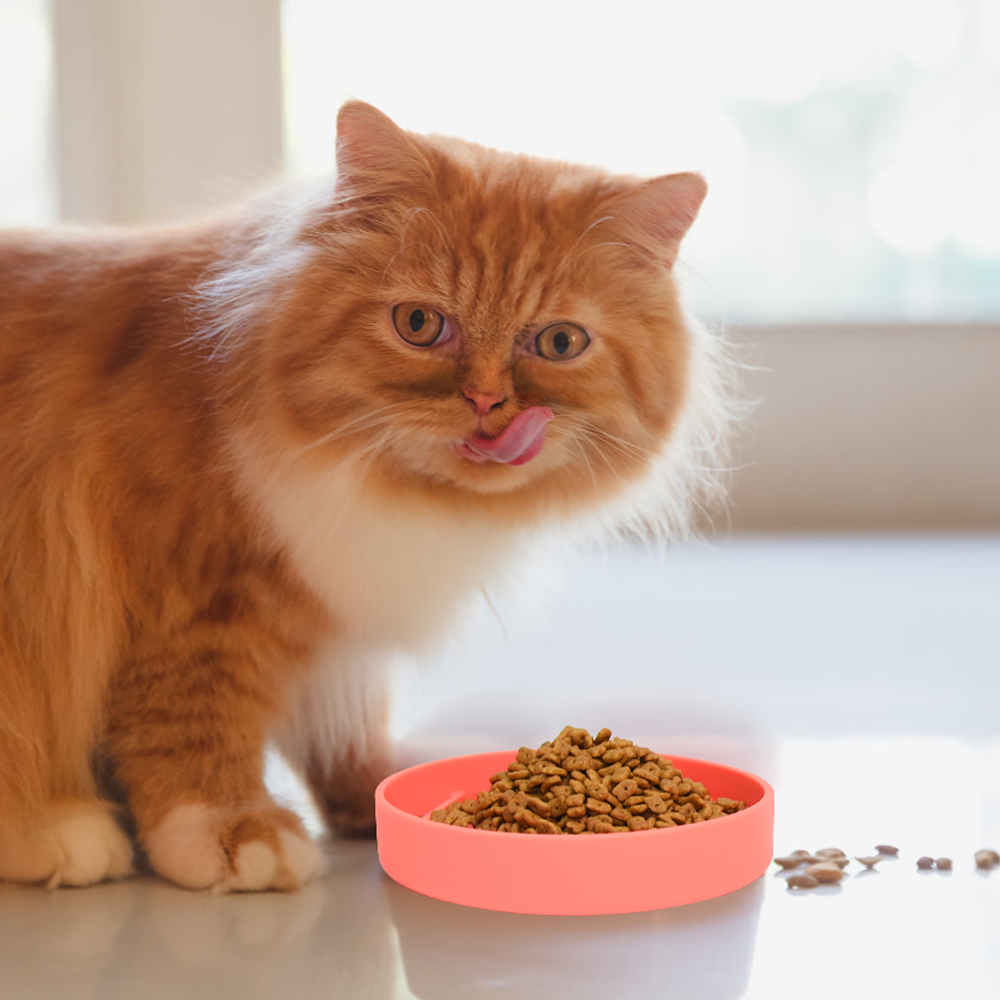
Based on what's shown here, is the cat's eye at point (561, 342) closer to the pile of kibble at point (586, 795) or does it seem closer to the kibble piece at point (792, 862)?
the pile of kibble at point (586, 795)

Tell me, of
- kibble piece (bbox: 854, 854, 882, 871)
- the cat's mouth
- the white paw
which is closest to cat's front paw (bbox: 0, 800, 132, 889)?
the white paw

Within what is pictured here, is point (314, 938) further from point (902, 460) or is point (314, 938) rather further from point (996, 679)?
point (902, 460)

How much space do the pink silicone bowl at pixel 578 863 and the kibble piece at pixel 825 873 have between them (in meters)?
0.07

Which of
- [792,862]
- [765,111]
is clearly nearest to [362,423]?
[792,862]

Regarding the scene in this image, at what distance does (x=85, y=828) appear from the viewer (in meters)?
1.50

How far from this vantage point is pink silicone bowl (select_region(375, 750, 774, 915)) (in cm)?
129

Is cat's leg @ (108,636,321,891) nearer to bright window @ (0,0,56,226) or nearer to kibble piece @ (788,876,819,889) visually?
kibble piece @ (788,876,819,889)

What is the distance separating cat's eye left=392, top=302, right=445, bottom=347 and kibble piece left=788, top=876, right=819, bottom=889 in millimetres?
754

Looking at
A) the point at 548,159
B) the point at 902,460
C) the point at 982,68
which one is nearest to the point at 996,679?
the point at 548,159

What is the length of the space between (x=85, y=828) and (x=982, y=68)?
4.91 meters

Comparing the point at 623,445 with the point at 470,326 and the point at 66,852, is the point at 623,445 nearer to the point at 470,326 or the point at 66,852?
the point at 470,326

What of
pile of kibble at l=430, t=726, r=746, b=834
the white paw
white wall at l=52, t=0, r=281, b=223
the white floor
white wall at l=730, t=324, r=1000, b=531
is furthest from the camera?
white wall at l=730, t=324, r=1000, b=531

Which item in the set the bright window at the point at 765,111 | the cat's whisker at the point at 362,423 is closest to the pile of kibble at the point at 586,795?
the cat's whisker at the point at 362,423

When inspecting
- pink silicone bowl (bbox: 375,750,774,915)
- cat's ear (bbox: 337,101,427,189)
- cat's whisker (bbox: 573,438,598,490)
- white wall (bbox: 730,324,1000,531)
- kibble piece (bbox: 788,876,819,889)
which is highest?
cat's ear (bbox: 337,101,427,189)
